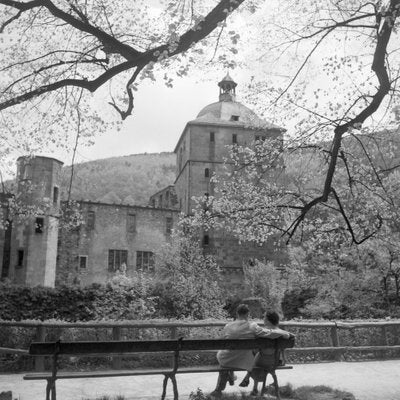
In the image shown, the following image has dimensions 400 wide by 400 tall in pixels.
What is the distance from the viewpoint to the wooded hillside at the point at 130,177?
95375mm

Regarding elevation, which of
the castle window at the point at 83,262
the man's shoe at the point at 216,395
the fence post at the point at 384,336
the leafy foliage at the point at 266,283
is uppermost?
Answer: the castle window at the point at 83,262

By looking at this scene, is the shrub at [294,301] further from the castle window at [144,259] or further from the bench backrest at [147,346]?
the bench backrest at [147,346]

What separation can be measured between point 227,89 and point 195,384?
50.5 m

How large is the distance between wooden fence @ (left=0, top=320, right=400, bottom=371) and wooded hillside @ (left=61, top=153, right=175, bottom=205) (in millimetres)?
71760

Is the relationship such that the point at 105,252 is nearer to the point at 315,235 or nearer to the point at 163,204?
the point at 163,204

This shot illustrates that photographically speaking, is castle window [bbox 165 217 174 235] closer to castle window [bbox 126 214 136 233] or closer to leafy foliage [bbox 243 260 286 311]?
castle window [bbox 126 214 136 233]

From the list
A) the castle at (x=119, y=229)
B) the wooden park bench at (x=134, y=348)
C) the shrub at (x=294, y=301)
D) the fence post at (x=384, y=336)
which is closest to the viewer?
the wooden park bench at (x=134, y=348)

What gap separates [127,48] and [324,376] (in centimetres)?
683

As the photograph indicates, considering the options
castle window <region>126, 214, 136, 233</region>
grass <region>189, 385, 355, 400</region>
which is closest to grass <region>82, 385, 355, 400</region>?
grass <region>189, 385, 355, 400</region>

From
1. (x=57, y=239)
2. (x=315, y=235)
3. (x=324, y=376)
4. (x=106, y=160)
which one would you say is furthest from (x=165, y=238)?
(x=106, y=160)

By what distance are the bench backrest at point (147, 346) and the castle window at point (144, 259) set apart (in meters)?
36.4

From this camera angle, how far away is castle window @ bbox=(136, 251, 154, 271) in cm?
4371

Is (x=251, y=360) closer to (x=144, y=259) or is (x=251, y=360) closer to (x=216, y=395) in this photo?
(x=216, y=395)

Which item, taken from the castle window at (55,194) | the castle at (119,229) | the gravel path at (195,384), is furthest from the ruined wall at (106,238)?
the gravel path at (195,384)
